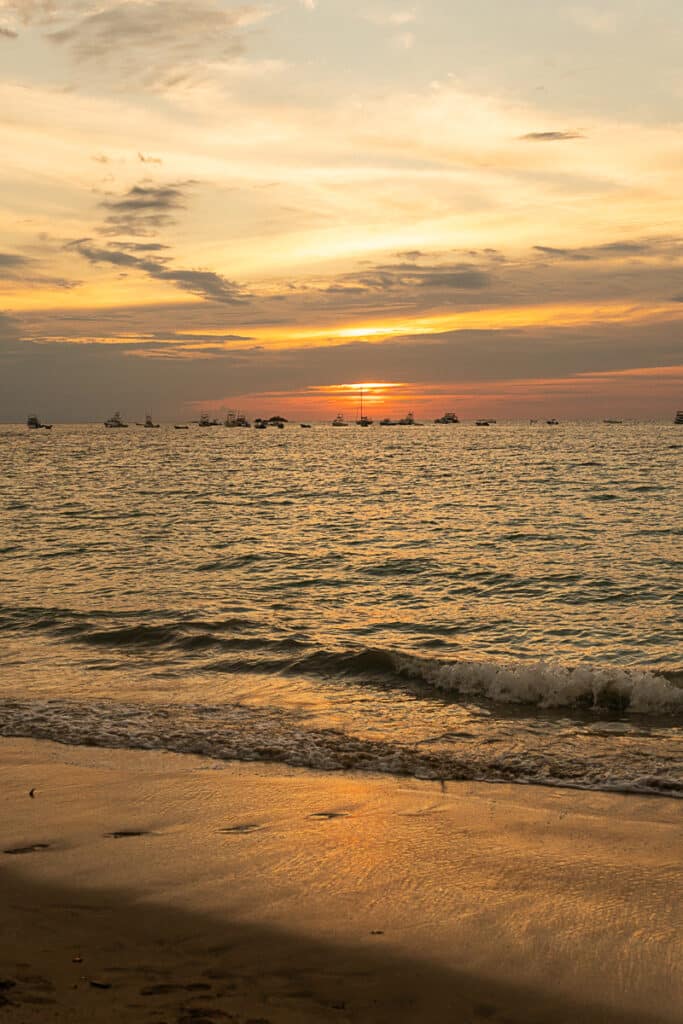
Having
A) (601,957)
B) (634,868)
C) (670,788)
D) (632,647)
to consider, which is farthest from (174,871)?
(632,647)

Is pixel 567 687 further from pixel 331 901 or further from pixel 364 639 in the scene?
pixel 331 901

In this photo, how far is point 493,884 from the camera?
613 cm

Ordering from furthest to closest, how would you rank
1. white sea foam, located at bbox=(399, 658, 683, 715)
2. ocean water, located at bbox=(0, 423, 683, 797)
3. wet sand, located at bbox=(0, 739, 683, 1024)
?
white sea foam, located at bbox=(399, 658, 683, 715), ocean water, located at bbox=(0, 423, 683, 797), wet sand, located at bbox=(0, 739, 683, 1024)

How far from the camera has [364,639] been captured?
1595 cm

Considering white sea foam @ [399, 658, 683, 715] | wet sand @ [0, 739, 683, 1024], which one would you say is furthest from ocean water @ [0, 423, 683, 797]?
wet sand @ [0, 739, 683, 1024]

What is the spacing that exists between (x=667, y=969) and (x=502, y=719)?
244 inches

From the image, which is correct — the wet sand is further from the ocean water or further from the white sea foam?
the white sea foam

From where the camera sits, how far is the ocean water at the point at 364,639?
10.0 meters

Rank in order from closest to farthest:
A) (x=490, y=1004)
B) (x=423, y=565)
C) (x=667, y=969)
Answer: (x=490, y=1004) → (x=667, y=969) → (x=423, y=565)

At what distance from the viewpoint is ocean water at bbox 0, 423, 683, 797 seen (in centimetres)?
1003

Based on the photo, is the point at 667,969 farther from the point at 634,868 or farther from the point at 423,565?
the point at 423,565

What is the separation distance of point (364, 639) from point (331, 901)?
1013 cm

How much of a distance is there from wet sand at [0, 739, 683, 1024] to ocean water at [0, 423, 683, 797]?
3.89ft

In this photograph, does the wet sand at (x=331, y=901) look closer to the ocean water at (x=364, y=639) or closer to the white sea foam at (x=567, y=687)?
the ocean water at (x=364, y=639)
